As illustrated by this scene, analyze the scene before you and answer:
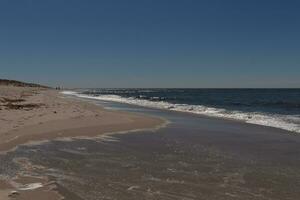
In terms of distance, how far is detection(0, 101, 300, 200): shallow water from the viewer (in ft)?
24.7

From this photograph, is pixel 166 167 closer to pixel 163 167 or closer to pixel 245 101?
pixel 163 167

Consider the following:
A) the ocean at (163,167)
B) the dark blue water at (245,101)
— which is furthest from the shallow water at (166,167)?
the dark blue water at (245,101)

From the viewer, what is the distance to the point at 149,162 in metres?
10.2

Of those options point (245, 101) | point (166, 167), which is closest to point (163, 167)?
point (166, 167)

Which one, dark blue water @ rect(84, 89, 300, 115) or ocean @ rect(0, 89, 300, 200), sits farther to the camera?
dark blue water @ rect(84, 89, 300, 115)

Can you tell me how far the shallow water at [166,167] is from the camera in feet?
24.7

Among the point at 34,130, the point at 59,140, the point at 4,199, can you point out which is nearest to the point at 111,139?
the point at 59,140

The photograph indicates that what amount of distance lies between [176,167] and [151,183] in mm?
1681

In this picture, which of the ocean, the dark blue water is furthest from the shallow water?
the dark blue water

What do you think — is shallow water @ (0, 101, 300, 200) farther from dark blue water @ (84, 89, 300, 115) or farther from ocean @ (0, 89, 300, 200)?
dark blue water @ (84, 89, 300, 115)

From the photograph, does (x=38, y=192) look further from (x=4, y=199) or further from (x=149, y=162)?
(x=149, y=162)

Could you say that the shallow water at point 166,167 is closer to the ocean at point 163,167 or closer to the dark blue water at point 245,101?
the ocean at point 163,167

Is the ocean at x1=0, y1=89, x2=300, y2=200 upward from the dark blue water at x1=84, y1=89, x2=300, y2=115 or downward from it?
upward

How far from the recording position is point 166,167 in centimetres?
961
